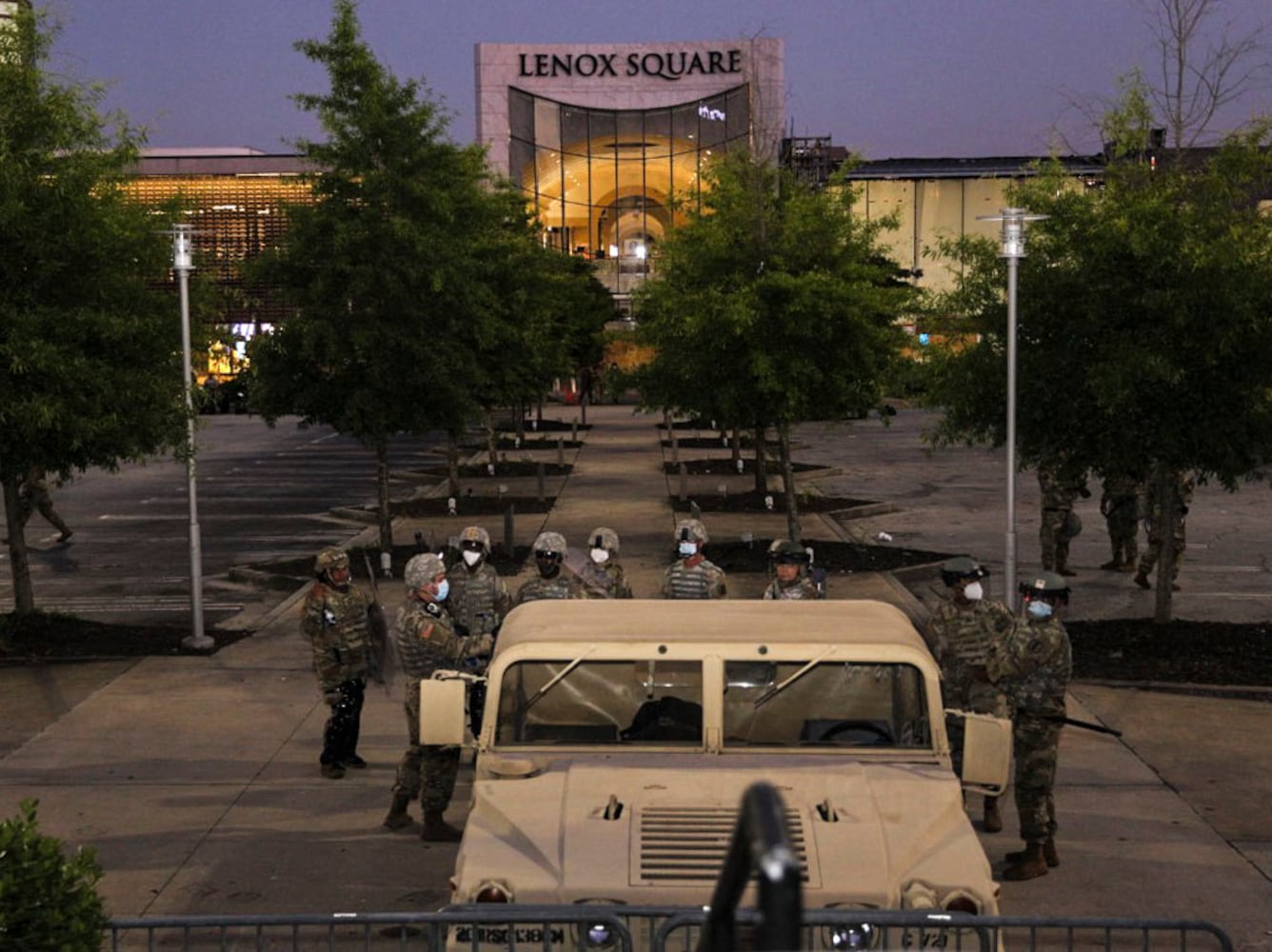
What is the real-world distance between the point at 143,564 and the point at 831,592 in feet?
34.5

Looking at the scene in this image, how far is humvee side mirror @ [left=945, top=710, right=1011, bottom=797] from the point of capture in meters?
6.50

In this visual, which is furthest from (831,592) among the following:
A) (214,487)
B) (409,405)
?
(214,487)

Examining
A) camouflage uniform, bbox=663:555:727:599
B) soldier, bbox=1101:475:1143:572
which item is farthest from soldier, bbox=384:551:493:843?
soldier, bbox=1101:475:1143:572

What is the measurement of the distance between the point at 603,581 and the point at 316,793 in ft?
8.41

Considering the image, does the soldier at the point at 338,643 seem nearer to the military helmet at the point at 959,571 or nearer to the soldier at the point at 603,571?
the soldier at the point at 603,571

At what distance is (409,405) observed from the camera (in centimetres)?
2238

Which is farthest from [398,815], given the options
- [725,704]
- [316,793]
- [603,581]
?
[725,704]

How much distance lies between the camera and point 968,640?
1034 centimetres

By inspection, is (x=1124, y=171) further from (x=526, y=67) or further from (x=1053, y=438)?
(x=526, y=67)

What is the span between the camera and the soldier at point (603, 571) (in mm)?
11848

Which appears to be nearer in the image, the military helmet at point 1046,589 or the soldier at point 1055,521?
the military helmet at point 1046,589

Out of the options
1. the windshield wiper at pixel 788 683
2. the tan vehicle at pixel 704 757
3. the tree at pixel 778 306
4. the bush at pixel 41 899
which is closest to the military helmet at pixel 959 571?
the tan vehicle at pixel 704 757

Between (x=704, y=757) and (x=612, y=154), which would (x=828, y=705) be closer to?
(x=704, y=757)

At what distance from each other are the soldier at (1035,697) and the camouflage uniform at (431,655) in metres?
3.14
